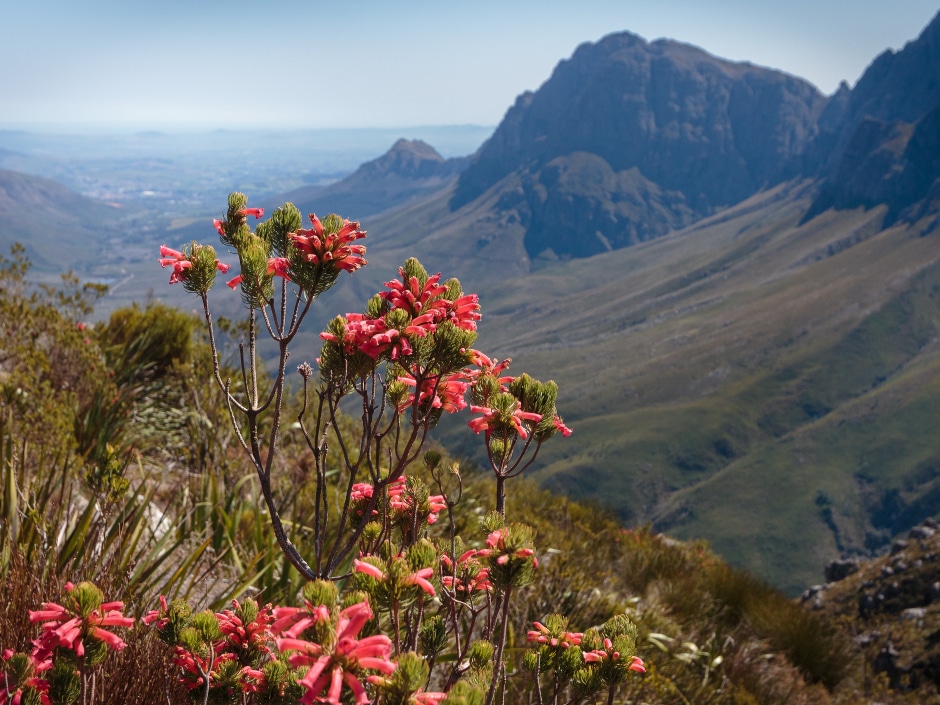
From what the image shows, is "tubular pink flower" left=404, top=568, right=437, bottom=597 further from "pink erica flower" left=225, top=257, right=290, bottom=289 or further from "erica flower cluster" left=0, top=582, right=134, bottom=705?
"pink erica flower" left=225, top=257, right=290, bottom=289

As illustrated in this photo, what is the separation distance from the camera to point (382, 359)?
81.8 inches

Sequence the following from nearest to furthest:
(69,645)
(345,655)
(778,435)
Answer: (345,655), (69,645), (778,435)

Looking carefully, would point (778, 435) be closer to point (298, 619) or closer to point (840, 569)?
point (840, 569)

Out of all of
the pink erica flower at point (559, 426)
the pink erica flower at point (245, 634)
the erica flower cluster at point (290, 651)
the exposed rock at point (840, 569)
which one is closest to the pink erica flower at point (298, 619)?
the erica flower cluster at point (290, 651)

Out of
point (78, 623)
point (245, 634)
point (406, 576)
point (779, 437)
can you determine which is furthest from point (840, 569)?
point (779, 437)

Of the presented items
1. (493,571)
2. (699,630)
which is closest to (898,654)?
(699,630)

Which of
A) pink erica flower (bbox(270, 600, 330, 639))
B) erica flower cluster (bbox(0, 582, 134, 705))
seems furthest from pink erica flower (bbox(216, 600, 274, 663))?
pink erica flower (bbox(270, 600, 330, 639))

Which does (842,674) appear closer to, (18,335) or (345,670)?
(345,670)

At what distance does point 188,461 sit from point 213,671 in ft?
16.6

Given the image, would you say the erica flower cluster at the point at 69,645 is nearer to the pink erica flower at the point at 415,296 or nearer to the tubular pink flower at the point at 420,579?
the tubular pink flower at the point at 420,579

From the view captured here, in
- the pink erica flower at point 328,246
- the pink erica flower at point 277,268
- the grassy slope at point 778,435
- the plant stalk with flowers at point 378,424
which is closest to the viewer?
the plant stalk with flowers at point 378,424

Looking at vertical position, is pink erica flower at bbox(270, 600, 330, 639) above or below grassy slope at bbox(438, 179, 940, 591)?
above

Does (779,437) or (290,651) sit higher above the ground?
(290,651)

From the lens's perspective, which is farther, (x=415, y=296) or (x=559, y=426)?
(x=559, y=426)
